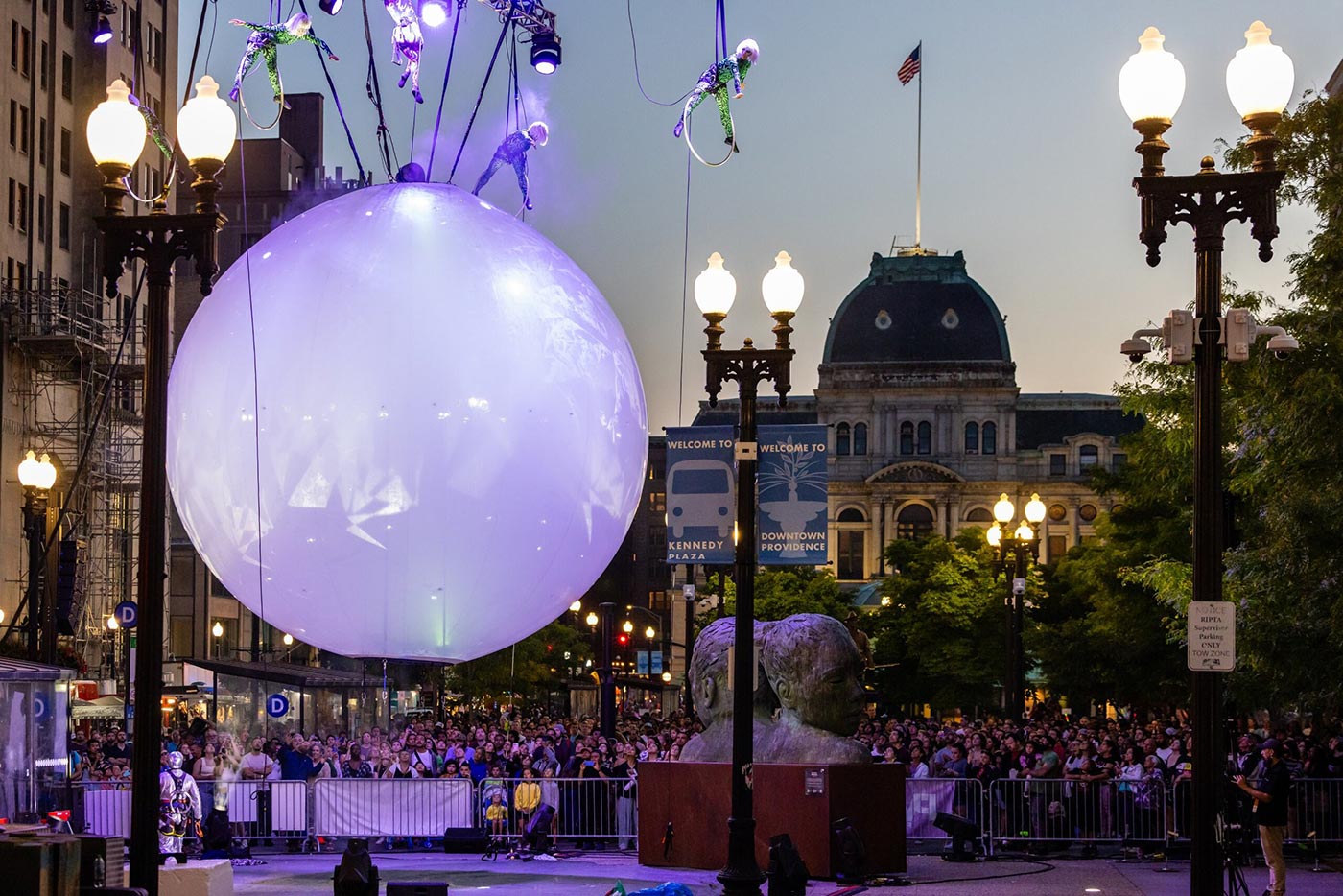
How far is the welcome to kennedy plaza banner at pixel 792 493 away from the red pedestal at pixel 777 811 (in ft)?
8.88

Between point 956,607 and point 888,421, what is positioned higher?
point 888,421

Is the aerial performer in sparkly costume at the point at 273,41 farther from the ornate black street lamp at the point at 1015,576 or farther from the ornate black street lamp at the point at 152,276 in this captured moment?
the ornate black street lamp at the point at 1015,576

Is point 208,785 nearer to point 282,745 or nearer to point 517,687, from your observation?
point 282,745

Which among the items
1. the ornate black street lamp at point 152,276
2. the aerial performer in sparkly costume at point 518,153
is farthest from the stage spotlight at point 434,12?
the ornate black street lamp at point 152,276

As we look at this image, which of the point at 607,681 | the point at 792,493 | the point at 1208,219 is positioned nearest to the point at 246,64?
the point at 1208,219

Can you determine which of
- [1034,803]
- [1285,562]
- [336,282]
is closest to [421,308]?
[336,282]

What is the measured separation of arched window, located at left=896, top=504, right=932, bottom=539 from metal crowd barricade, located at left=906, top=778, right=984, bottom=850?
4293 inches

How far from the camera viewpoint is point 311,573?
5.71 meters

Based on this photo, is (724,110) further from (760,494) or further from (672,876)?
(672,876)

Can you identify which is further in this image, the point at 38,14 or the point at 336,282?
the point at 38,14

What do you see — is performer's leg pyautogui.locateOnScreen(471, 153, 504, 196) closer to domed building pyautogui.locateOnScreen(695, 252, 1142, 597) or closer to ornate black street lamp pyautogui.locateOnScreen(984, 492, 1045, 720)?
ornate black street lamp pyautogui.locateOnScreen(984, 492, 1045, 720)

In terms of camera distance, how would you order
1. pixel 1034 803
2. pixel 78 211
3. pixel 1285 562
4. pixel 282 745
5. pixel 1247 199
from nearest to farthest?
pixel 1247 199
pixel 1285 562
pixel 1034 803
pixel 282 745
pixel 78 211

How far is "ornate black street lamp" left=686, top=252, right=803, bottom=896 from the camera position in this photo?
15.2 m

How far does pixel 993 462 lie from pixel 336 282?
129 m
